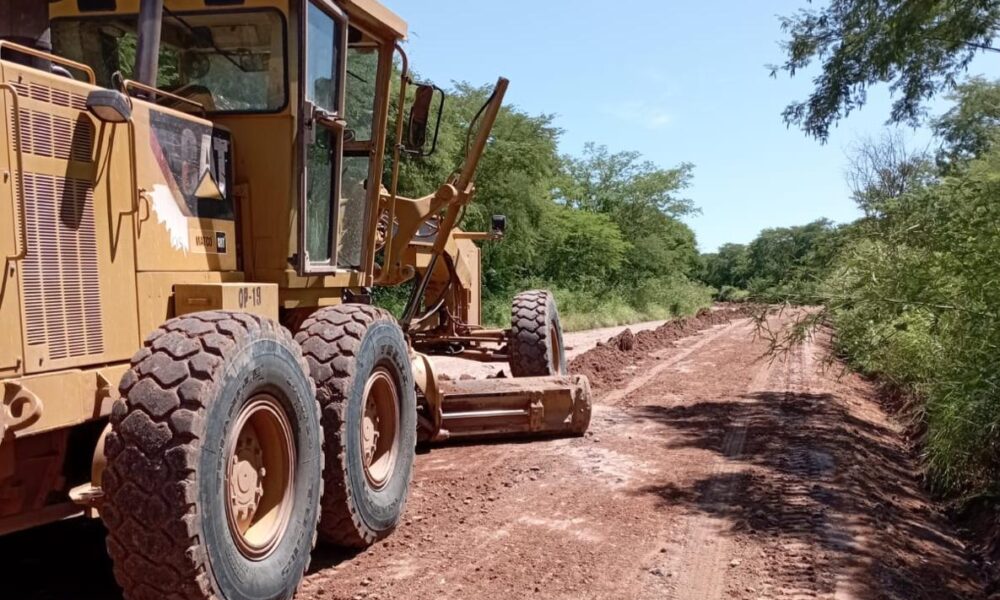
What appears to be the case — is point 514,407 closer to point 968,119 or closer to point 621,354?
point 621,354

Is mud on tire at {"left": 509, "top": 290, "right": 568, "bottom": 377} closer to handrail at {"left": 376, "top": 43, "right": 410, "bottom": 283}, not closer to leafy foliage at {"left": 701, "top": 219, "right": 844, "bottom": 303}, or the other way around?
leafy foliage at {"left": 701, "top": 219, "right": 844, "bottom": 303}

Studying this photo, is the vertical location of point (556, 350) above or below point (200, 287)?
below

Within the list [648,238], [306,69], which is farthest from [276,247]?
[648,238]

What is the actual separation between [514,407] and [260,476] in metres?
3.75

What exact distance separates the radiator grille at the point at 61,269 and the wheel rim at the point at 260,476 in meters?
0.69

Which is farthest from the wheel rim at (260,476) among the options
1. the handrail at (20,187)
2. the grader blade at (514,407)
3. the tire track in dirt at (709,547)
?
the grader blade at (514,407)

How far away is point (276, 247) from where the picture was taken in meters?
4.68

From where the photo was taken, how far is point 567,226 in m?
31.7

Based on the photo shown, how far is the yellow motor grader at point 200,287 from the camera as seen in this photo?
10.0 feet

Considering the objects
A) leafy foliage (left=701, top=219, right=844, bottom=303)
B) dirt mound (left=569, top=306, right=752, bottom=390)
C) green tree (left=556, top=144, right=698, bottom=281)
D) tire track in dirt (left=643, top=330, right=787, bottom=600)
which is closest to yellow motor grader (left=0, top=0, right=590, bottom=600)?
tire track in dirt (left=643, top=330, right=787, bottom=600)

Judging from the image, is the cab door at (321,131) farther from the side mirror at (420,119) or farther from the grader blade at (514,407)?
the grader blade at (514,407)

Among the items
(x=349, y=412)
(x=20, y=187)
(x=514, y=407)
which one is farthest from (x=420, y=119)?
(x=20, y=187)

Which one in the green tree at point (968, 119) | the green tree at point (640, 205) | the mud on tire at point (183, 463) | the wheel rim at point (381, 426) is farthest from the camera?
the green tree at point (640, 205)

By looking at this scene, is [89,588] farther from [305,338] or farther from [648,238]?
[648,238]
